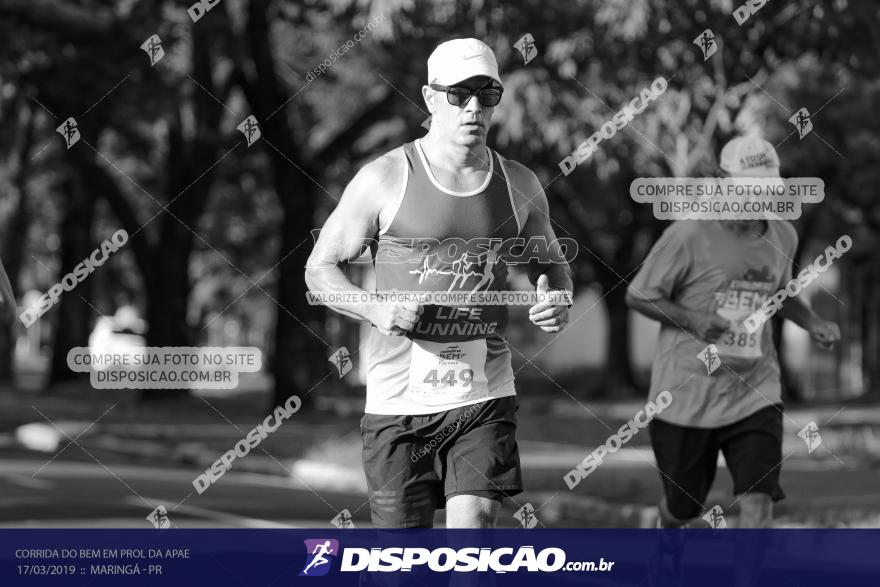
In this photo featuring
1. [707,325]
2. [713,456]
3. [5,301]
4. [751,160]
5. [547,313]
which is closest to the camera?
[547,313]

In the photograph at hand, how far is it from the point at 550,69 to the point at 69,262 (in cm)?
2121

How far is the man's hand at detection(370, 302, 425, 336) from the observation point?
469cm

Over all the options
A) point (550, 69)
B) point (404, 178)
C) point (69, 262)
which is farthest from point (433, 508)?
point (69, 262)

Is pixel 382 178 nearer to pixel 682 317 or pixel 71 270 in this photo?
pixel 682 317

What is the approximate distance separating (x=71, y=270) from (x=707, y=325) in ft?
91.0

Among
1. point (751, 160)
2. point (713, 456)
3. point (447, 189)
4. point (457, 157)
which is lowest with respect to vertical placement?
point (713, 456)

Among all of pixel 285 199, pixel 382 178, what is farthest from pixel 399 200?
pixel 285 199

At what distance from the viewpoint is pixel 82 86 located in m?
19.8

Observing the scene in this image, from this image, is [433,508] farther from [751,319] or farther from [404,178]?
[751,319]

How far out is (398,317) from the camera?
471cm

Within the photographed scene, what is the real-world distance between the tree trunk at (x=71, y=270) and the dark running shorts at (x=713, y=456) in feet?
83.0

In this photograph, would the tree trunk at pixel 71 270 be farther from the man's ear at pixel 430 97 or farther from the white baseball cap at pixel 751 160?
the man's ear at pixel 430 97

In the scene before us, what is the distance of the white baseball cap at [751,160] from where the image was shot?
22.1 feet

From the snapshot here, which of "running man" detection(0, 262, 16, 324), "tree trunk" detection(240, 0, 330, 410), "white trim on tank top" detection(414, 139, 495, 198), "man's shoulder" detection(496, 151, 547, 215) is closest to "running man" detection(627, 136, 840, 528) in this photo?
"man's shoulder" detection(496, 151, 547, 215)
